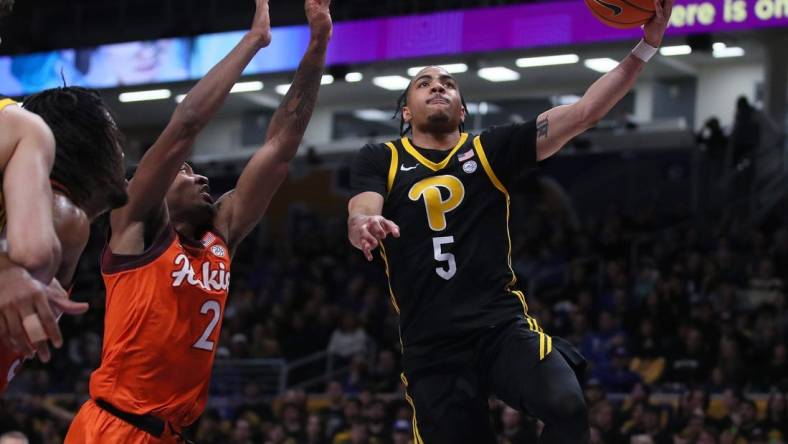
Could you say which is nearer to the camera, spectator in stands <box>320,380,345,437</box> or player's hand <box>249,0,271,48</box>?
player's hand <box>249,0,271,48</box>

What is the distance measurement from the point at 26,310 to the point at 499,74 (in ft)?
71.5

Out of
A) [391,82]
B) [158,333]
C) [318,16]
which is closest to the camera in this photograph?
[158,333]

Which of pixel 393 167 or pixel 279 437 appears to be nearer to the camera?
pixel 393 167

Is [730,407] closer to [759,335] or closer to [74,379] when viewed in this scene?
[759,335]

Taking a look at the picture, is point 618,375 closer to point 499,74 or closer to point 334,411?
point 334,411

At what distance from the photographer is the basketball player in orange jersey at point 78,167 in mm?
3799

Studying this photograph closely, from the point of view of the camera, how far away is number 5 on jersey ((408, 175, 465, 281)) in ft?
19.0

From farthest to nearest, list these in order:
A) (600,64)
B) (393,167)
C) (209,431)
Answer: (600,64)
(209,431)
(393,167)

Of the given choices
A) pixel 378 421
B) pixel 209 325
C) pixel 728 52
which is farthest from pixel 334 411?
pixel 728 52

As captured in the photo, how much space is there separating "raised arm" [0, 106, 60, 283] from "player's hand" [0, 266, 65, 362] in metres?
0.05

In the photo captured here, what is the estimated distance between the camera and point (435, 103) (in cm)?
612

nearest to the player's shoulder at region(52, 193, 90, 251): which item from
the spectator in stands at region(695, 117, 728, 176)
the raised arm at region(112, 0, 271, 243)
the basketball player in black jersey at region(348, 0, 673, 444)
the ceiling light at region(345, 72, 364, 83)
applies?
the raised arm at region(112, 0, 271, 243)

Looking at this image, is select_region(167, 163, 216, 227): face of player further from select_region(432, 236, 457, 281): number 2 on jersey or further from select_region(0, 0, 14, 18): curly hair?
select_region(0, 0, 14, 18): curly hair

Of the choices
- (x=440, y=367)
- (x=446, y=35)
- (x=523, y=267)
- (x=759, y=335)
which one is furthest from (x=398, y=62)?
(x=440, y=367)
